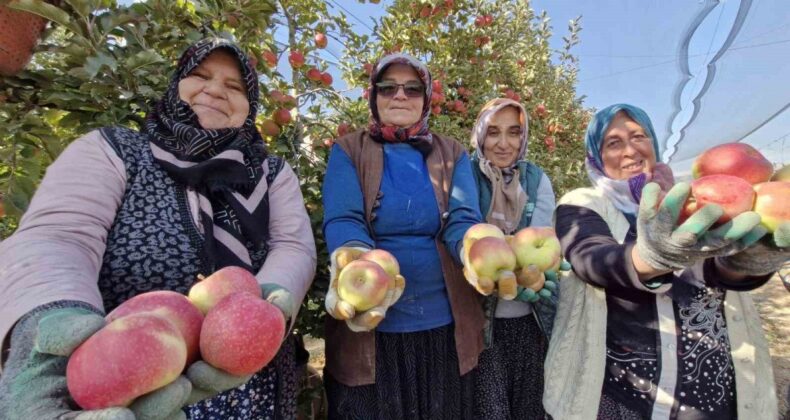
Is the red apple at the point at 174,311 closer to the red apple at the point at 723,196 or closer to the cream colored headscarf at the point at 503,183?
the red apple at the point at 723,196

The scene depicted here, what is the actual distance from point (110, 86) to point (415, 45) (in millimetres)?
2286

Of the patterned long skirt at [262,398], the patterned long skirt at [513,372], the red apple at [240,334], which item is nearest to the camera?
the red apple at [240,334]

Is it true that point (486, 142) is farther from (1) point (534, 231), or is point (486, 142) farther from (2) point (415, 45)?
(2) point (415, 45)

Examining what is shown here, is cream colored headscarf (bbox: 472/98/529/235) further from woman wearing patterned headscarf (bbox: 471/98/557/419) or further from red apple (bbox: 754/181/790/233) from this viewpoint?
red apple (bbox: 754/181/790/233)

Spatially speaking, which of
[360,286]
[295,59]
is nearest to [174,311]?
[360,286]

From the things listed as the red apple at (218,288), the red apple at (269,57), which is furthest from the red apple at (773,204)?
the red apple at (269,57)

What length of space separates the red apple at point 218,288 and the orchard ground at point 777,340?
1.63m

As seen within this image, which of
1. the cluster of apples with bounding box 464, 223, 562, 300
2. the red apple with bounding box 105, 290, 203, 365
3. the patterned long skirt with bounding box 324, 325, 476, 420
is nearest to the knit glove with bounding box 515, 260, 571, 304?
the cluster of apples with bounding box 464, 223, 562, 300

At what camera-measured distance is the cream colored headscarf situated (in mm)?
1668

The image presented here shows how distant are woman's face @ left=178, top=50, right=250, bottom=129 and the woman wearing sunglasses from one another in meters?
0.35

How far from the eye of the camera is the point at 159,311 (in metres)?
0.67

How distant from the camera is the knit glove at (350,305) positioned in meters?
1.02

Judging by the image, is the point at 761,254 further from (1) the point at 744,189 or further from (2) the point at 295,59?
(2) the point at 295,59

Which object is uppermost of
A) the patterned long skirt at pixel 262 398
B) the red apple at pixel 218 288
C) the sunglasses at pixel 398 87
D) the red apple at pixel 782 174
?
the sunglasses at pixel 398 87
